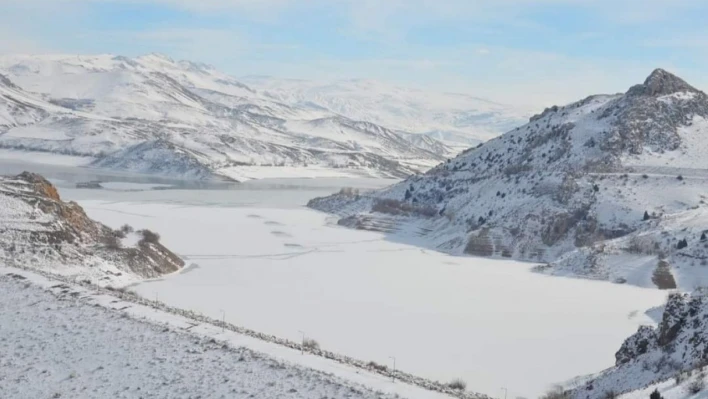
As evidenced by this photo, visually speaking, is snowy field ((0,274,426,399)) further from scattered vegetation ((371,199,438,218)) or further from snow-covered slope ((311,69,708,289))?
scattered vegetation ((371,199,438,218))

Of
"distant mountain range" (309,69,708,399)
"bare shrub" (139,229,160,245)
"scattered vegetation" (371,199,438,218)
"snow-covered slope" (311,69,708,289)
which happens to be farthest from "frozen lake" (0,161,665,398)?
"scattered vegetation" (371,199,438,218)

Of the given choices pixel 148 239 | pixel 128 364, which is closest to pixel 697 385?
pixel 128 364

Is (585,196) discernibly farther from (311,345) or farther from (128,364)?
(128,364)

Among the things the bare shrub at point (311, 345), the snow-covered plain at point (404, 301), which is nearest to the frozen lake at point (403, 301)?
the snow-covered plain at point (404, 301)

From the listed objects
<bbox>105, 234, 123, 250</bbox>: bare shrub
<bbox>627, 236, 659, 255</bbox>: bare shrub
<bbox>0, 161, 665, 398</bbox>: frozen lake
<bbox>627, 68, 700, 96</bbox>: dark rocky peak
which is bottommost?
<bbox>0, 161, 665, 398</bbox>: frozen lake

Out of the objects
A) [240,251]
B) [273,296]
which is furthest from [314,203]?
[273,296]

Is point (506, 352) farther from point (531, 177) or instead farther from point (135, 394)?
point (531, 177)
